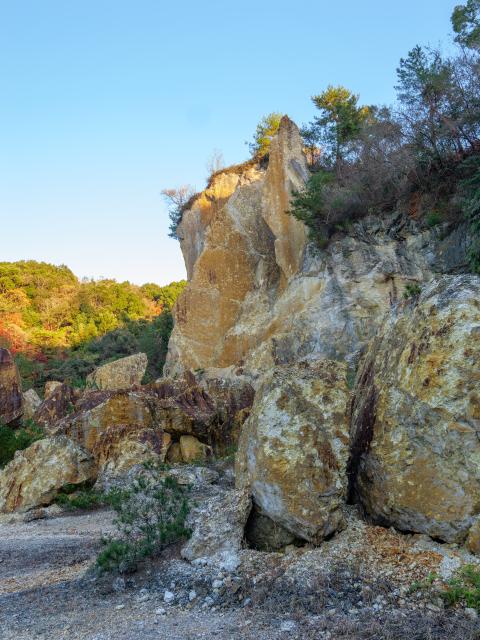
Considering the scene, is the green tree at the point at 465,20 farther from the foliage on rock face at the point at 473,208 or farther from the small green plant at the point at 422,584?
the small green plant at the point at 422,584

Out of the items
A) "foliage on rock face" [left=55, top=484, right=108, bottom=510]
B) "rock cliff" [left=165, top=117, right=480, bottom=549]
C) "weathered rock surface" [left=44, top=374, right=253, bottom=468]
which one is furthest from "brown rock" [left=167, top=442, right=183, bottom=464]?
"rock cliff" [left=165, top=117, right=480, bottom=549]

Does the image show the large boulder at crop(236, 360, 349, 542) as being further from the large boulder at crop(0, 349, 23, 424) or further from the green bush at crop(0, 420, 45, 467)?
the large boulder at crop(0, 349, 23, 424)

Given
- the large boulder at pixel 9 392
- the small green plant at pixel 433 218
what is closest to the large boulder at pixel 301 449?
the small green plant at pixel 433 218

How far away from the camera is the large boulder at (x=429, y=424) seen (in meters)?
4.70

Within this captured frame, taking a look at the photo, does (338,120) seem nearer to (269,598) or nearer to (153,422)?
(153,422)

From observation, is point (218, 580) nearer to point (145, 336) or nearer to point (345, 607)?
point (345, 607)

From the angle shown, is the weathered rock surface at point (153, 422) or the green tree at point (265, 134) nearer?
the weathered rock surface at point (153, 422)

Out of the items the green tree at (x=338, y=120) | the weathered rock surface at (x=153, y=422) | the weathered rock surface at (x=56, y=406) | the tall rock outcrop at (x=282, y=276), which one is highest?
the green tree at (x=338, y=120)

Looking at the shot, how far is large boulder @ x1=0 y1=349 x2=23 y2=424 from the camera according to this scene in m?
17.0

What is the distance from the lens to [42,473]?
423 inches

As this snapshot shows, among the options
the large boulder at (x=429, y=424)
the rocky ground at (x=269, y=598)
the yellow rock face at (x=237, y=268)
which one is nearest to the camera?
the rocky ground at (x=269, y=598)

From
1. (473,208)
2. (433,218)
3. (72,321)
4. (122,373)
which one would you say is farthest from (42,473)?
(72,321)

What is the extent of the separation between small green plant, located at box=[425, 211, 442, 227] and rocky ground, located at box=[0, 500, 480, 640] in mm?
11109

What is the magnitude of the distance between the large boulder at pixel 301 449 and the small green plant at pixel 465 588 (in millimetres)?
1257
